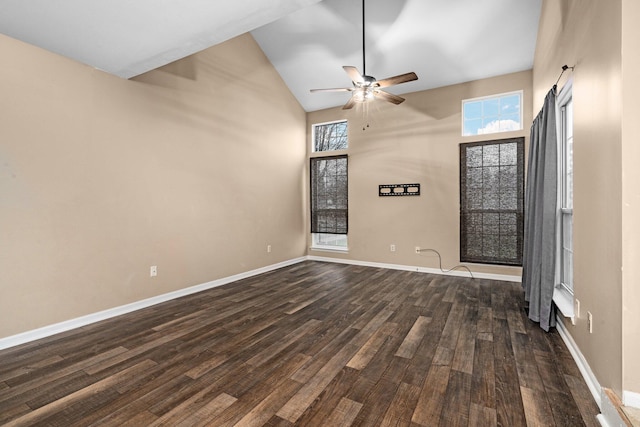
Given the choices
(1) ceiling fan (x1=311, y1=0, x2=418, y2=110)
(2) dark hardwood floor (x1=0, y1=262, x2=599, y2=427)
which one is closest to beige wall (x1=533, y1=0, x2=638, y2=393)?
(2) dark hardwood floor (x1=0, y1=262, x2=599, y2=427)

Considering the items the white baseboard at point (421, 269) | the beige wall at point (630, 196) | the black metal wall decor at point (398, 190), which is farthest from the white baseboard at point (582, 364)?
the black metal wall decor at point (398, 190)

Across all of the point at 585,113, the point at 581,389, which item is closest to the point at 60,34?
the point at 585,113

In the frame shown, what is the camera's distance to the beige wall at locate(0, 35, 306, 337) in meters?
2.65

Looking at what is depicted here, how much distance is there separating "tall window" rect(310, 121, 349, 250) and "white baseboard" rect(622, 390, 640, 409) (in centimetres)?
474

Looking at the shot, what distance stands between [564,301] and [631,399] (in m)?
1.32

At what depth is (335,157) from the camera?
6.23 m

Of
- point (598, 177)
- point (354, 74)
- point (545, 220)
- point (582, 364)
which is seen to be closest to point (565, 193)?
point (545, 220)

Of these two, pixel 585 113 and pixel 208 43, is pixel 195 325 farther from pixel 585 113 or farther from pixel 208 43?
pixel 585 113

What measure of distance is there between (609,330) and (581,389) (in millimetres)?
513

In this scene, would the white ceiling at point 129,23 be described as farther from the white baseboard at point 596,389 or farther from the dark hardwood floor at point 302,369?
the white baseboard at point 596,389

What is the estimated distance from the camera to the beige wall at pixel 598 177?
161cm

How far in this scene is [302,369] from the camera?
2.19m

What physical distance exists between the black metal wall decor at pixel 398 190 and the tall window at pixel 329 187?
31.8 inches

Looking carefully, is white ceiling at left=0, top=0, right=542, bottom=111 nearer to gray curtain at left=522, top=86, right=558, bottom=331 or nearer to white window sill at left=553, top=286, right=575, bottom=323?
gray curtain at left=522, top=86, right=558, bottom=331
